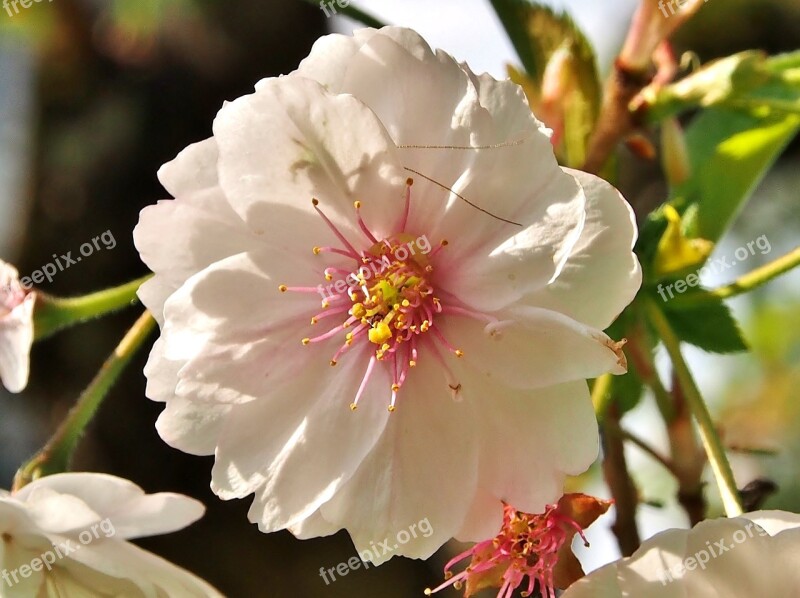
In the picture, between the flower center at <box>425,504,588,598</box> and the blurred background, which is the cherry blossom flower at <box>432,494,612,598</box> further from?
the blurred background

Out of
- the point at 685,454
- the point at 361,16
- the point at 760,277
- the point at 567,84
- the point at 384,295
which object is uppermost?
the point at 361,16

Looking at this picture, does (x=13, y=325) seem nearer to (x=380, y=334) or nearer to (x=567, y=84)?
(x=380, y=334)

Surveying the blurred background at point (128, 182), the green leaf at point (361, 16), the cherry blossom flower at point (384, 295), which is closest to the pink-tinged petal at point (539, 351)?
the cherry blossom flower at point (384, 295)

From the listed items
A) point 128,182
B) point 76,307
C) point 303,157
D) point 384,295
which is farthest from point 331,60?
point 128,182

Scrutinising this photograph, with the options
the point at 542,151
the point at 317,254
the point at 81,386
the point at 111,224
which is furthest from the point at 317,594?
the point at 542,151

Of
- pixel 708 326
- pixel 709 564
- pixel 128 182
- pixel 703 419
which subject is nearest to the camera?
pixel 709 564

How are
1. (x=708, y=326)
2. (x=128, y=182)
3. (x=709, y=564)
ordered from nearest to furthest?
(x=709, y=564) < (x=708, y=326) < (x=128, y=182)

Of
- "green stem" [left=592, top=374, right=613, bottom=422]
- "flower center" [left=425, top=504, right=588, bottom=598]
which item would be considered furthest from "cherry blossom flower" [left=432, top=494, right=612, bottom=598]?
"green stem" [left=592, top=374, right=613, bottom=422]
